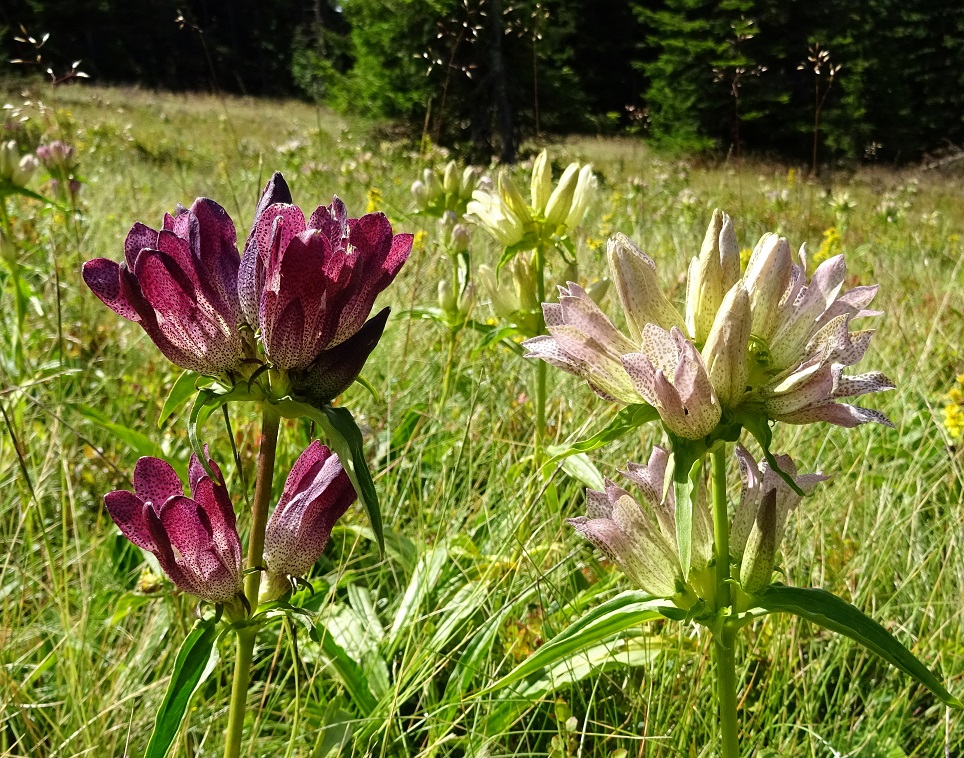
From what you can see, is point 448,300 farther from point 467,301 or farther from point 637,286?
point 637,286

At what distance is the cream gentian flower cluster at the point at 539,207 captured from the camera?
1814 millimetres

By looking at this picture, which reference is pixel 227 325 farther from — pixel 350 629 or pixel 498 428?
pixel 498 428

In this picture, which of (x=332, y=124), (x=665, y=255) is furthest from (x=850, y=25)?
(x=665, y=255)

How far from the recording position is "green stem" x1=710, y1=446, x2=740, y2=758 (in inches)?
32.3

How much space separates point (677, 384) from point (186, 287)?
19.2 inches

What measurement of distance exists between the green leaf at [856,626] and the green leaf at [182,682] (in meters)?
0.58

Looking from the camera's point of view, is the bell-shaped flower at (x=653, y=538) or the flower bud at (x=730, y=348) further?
the bell-shaped flower at (x=653, y=538)

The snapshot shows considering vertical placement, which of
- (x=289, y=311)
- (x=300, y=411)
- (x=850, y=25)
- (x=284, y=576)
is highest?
(x=850, y=25)

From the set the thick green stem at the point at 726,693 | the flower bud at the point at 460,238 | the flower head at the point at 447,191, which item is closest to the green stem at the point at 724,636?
the thick green stem at the point at 726,693

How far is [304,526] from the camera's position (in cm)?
86

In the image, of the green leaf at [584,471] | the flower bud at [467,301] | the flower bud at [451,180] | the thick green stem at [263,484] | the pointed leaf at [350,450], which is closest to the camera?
the pointed leaf at [350,450]

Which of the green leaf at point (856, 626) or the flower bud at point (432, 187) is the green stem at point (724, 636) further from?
the flower bud at point (432, 187)

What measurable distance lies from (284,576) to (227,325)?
0.29 metres

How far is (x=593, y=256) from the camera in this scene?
4480 mm
